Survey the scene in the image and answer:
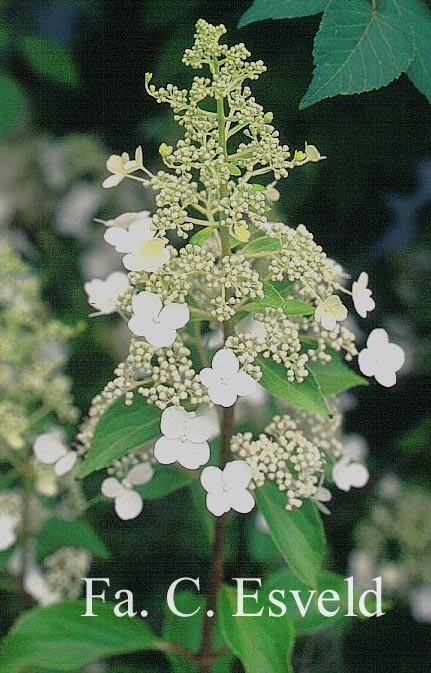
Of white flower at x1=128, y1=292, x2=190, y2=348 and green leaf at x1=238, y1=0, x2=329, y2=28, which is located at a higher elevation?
green leaf at x1=238, y1=0, x2=329, y2=28

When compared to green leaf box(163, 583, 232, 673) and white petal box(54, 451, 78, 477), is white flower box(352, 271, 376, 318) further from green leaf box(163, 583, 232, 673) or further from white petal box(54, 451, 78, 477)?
green leaf box(163, 583, 232, 673)

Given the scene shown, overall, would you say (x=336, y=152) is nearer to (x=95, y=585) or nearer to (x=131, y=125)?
(x=131, y=125)

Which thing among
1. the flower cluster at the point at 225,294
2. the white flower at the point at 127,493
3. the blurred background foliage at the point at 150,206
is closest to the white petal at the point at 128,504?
the white flower at the point at 127,493

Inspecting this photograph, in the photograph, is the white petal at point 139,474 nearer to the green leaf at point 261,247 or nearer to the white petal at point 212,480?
the white petal at point 212,480

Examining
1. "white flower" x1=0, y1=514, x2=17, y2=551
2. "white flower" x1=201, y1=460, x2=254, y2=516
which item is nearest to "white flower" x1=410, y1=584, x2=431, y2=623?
"white flower" x1=0, y1=514, x2=17, y2=551

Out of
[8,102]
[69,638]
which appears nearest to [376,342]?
[69,638]

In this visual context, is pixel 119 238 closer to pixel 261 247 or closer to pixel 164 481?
pixel 261 247

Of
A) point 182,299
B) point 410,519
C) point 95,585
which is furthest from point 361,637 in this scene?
point 182,299
